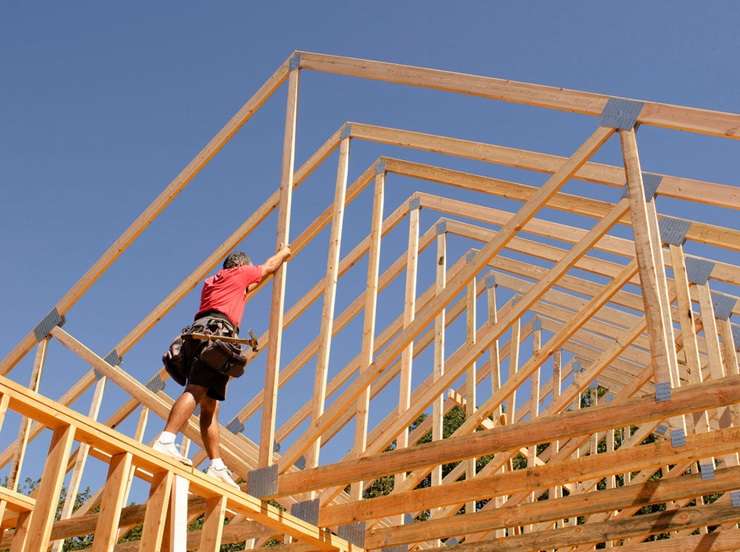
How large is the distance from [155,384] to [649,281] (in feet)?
19.4

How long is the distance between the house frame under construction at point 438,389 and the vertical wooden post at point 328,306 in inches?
0.8

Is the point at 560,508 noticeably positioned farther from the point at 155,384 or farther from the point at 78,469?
the point at 78,469

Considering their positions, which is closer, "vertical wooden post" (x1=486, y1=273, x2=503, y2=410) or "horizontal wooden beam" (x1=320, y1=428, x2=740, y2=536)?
"horizontal wooden beam" (x1=320, y1=428, x2=740, y2=536)

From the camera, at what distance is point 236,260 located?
6711 mm

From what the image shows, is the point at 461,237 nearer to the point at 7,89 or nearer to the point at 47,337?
the point at 47,337

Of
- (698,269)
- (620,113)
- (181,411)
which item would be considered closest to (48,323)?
(181,411)

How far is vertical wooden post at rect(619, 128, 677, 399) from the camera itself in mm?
5773

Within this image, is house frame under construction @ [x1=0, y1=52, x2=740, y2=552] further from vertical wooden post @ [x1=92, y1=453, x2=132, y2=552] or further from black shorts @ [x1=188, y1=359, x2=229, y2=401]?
black shorts @ [x1=188, y1=359, x2=229, y2=401]

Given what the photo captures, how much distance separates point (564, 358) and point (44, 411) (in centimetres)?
1212

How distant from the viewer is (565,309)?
1329 cm

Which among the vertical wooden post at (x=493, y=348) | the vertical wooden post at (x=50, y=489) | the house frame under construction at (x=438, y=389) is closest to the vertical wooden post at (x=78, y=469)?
the house frame under construction at (x=438, y=389)

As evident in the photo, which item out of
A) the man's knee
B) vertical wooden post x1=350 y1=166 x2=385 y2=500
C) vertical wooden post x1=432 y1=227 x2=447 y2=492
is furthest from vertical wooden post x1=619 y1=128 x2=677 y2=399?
vertical wooden post x1=432 y1=227 x2=447 y2=492

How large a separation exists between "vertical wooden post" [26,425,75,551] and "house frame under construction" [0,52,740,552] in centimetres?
1

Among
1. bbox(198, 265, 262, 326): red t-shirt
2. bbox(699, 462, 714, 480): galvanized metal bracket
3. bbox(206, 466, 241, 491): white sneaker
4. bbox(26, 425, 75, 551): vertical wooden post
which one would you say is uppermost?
bbox(198, 265, 262, 326): red t-shirt
